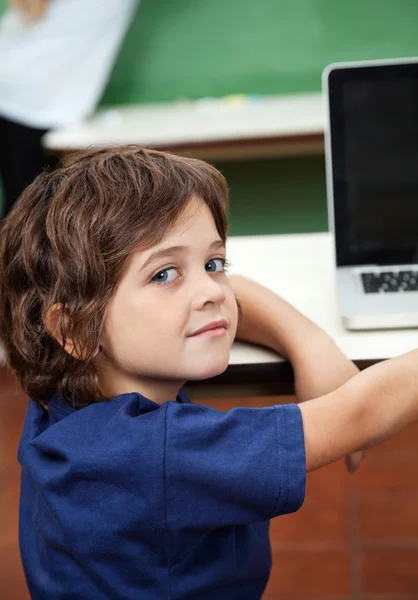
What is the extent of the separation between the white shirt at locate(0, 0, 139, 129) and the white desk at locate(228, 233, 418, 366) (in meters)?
1.69

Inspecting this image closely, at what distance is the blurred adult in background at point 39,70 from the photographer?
9.57 ft

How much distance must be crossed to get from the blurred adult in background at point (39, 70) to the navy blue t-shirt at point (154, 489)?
2.23 metres

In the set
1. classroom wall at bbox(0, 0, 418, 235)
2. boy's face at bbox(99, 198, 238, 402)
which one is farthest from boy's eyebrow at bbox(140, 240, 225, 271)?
classroom wall at bbox(0, 0, 418, 235)

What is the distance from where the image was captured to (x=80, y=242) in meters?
0.81

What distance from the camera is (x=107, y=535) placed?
0.76m

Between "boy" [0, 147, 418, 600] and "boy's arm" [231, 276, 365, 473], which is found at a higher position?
"boy" [0, 147, 418, 600]

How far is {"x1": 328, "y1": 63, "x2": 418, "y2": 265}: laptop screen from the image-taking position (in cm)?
114

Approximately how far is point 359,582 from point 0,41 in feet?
7.44

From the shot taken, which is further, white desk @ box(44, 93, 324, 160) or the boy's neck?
white desk @ box(44, 93, 324, 160)

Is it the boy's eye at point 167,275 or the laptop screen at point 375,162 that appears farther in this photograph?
the laptop screen at point 375,162

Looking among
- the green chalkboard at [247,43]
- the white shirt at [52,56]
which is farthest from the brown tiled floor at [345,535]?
the green chalkboard at [247,43]

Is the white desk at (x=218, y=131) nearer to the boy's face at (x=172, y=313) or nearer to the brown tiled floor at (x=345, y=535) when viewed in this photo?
the brown tiled floor at (x=345, y=535)

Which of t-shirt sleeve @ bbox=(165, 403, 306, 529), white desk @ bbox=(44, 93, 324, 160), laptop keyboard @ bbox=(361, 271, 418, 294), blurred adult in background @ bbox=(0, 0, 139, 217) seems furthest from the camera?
blurred adult in background @ bbox=(0, 0, 139, 217)

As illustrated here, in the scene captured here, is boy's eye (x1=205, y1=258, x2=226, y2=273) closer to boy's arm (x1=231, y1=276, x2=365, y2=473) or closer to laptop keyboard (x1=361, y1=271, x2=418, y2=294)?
boy's arm (x1=231, y1=276, x2=365, y2=473)
